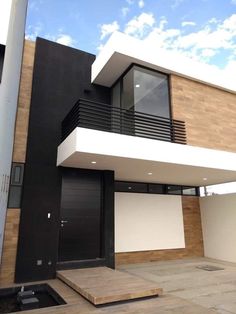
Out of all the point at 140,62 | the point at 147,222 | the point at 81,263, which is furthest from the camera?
the point at 147,222

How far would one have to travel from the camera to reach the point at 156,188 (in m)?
8.77

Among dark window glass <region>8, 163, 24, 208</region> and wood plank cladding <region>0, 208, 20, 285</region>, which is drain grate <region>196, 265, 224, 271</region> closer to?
wood plank cladding <region>0, 208, 20, 285</region>

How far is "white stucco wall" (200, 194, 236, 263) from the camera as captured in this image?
26.6 feet

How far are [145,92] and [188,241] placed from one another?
18.4 feet

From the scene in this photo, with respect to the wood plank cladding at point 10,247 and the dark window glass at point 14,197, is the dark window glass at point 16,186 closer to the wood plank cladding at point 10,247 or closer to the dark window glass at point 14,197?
the dark window glass at point 14,197

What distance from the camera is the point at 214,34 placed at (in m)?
7.22

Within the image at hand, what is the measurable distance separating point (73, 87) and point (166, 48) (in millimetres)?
3134

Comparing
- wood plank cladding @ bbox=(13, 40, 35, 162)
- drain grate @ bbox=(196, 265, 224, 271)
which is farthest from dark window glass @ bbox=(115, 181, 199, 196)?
wood plank cladding @ bbox=(13, 40, 35, 162)

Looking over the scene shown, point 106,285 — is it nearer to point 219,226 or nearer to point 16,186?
point 16,186

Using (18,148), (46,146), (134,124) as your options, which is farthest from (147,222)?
(18,148)

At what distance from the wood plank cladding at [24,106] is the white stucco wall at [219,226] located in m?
6.77

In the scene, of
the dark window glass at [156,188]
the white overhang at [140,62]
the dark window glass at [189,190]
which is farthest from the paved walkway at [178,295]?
the white overhang at [140,62]

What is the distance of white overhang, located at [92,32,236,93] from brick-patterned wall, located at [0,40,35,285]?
1948 millimetres

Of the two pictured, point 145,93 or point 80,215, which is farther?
point 145,93
